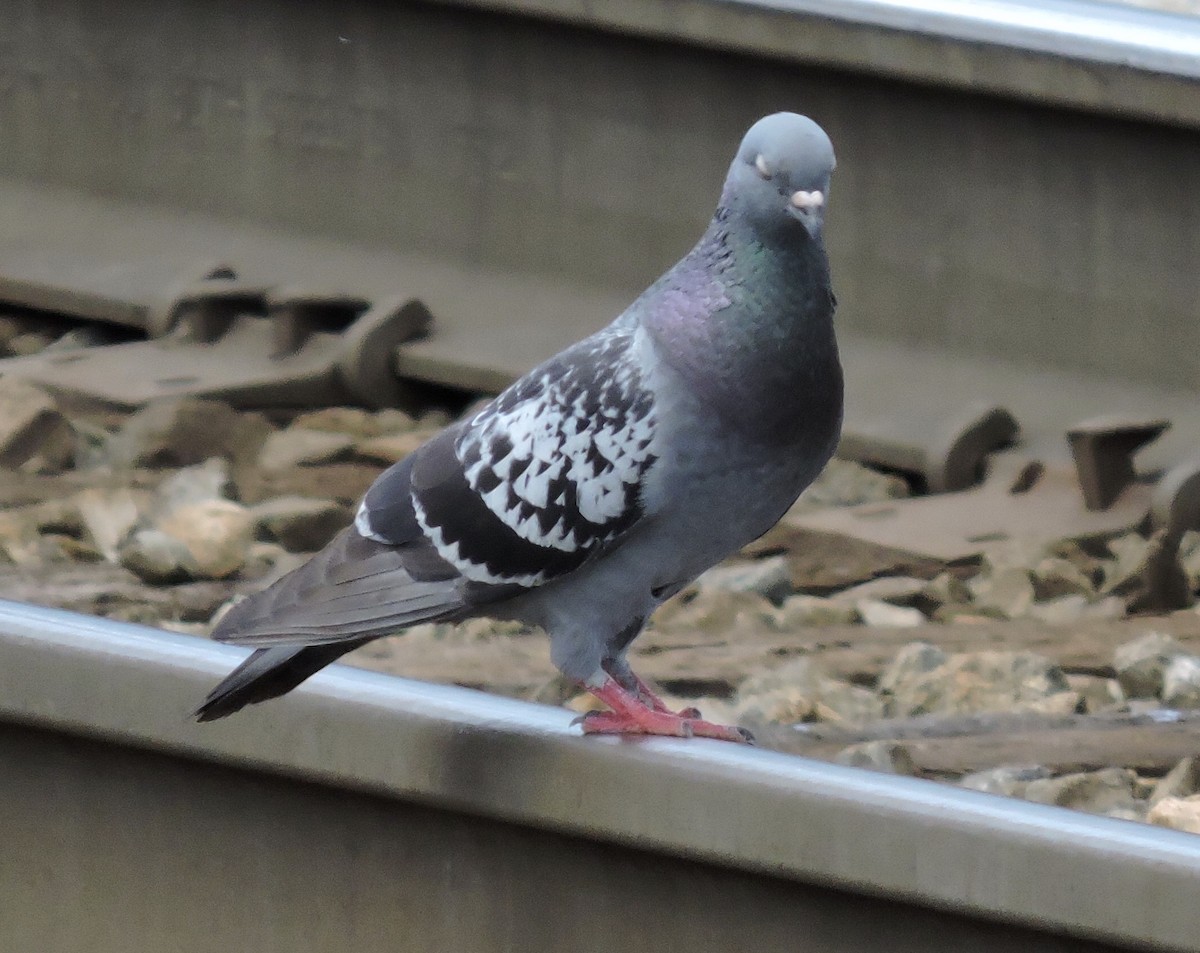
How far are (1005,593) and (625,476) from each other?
6.29 ft

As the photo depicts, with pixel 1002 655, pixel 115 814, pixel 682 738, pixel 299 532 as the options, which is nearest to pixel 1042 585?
pixel 1002 655

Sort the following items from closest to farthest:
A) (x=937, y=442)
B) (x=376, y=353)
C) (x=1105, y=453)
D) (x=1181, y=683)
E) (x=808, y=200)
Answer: (x=808, y=200)
(x=1181, y=683)
(x=1105, y=453)
(x=937, y=442)
(x=376, y=353)

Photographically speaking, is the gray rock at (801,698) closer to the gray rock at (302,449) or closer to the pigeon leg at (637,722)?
the pigeon leg at (637,722)

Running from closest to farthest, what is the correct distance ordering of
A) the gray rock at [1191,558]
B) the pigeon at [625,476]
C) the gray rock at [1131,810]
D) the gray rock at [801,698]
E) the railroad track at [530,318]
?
the railroad track at [530,318]
the pigeon at [625,476]
the gray rock at [1131,810]
the gray rock at [801,698]
the gray rock at [1191,558]

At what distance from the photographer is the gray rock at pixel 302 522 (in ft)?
18.0

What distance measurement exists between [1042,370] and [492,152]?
1.77 meters

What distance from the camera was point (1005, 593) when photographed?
5109 millimetres

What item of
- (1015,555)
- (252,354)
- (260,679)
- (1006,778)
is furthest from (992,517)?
(260,679)

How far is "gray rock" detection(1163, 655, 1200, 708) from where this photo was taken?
449 cm

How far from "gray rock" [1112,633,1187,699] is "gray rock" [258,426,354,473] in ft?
6.92

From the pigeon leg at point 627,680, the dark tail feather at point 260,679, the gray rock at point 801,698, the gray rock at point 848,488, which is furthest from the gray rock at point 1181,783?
the gray rock at point 848,488

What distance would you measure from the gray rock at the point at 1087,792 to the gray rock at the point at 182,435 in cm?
261

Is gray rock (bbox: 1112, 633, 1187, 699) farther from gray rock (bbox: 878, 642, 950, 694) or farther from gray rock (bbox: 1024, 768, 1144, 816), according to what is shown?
gray rock (bbox: 1024, 768, 1144, 816)

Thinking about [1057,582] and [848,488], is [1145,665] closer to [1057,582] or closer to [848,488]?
[1057,582]
